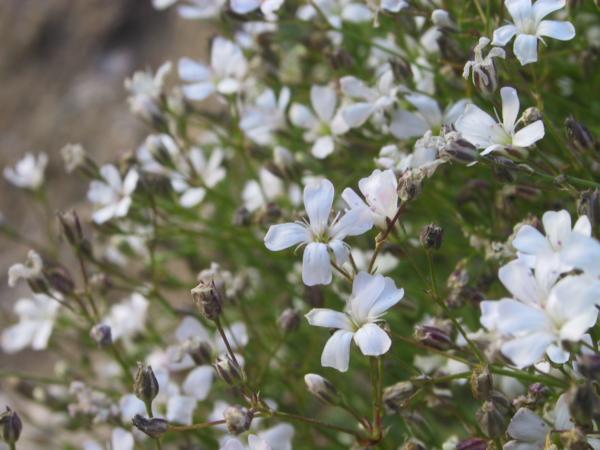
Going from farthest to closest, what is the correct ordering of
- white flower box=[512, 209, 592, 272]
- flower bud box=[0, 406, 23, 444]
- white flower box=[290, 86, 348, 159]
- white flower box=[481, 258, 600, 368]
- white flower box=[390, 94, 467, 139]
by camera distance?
white flower box=[290, 86, 348, 159], white flower box=[390, 94, 467, 139], flower bud box=[0, 406, 23, 444], white flower box=[512, 209, 592, 272], white flower box=[481, 258, 600, 368]

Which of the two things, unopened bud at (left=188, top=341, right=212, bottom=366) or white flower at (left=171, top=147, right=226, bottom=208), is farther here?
white flower at (left=171, top=147, right=226, bottom=208)

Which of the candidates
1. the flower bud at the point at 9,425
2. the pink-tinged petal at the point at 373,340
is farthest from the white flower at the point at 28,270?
the pink-tinged petal at the point at 373,340

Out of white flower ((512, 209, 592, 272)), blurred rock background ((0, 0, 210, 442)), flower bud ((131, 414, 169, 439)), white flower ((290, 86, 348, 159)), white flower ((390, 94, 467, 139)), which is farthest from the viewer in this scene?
blurred rock background ((0, 0, 210, 442))

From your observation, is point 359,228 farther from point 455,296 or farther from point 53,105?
point 53,105

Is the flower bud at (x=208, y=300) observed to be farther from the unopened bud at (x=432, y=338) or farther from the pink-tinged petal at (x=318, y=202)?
the unopened bud at (x=432, y=338)

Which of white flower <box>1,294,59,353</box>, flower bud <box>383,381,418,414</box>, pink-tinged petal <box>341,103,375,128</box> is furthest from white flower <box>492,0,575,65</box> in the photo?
white flower <box>1,294,59,353</box>

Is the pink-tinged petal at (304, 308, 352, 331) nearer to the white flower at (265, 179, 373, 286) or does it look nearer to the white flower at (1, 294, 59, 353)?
the white flower at (265, 179, 373, 286)

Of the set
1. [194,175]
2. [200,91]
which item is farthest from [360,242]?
[200,91]

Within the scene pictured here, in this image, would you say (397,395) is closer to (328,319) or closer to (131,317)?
(328,319)
